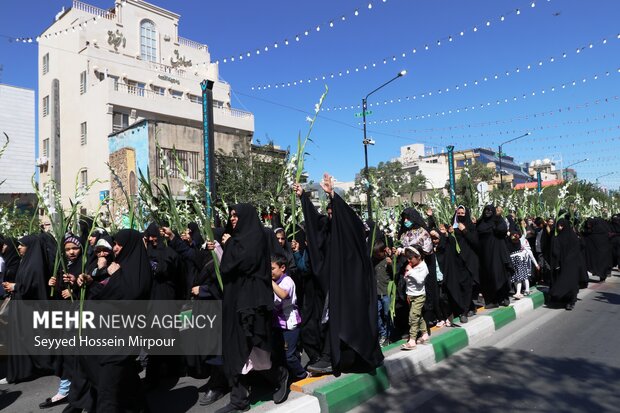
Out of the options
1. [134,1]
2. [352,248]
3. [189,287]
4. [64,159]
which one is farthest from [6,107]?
[352,248]

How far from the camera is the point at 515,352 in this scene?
5.50m

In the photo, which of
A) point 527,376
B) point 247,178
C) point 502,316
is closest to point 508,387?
point 527,376

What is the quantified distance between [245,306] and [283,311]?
649 millimetres

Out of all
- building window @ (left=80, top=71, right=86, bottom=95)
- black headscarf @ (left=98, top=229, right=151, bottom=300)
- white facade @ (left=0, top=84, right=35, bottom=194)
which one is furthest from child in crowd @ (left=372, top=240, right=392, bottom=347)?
white facade @ (left=0, top=84, right=35, bottom=194)

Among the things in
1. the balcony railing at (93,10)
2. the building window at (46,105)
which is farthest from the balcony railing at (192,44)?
the building window at (46,105)

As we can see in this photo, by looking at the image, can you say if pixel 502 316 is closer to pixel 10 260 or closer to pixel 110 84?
pixel 10 260

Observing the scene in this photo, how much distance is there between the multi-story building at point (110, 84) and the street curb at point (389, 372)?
54.1ft

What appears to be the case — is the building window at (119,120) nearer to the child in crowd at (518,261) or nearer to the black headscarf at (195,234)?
the black headscarf at (195,234)

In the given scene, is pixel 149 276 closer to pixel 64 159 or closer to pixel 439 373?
pixel 439 373

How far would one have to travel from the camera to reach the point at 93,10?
2895 centimetres

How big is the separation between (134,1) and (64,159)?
11192mm

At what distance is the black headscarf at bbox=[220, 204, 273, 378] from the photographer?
3.64 metres

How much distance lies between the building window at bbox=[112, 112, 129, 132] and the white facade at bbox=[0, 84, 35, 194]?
23.4 ft

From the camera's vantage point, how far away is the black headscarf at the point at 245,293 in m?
3.64
